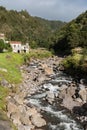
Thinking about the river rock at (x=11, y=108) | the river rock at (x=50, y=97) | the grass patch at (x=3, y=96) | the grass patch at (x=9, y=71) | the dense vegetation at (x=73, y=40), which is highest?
the dense vegetation at (x=73, y=40)

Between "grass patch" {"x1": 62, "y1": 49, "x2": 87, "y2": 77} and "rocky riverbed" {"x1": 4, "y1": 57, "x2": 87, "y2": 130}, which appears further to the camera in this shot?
"grass patch" {"x1": 62, "y1": 49, "x2": 87, "y2": 77}

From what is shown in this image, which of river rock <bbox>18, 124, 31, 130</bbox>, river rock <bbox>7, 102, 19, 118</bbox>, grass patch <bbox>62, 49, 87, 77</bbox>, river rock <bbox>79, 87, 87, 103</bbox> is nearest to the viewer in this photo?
river rock <bbox>18, 124, 31, 130</bbox>

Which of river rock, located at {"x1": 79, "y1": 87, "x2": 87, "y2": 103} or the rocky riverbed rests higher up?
river rock, located at {"x1": 79, "y1": 87, "x2": 87, "y2": 103}

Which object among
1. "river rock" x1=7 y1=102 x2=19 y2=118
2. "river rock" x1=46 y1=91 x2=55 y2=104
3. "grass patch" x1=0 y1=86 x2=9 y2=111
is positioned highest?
"grass patch" x1=0 y1=86 x2=9 y2=111

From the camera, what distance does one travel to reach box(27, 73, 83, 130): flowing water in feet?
129

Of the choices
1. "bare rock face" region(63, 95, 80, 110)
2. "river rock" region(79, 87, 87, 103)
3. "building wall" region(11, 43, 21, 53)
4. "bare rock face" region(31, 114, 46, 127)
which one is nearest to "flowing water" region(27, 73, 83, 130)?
"bare rock face" region(31, 114, 46, 127)

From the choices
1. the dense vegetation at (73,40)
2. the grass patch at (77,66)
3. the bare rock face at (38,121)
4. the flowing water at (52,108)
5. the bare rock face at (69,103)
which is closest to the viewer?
the bare rock face at (38,121)

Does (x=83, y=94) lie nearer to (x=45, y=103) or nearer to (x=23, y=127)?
(x=45, y=103)

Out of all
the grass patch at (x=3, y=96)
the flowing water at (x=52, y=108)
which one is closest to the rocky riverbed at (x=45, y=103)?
the flowing water at (x=52, y=108)

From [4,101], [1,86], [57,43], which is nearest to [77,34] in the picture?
[57,43]

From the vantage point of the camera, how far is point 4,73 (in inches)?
2450

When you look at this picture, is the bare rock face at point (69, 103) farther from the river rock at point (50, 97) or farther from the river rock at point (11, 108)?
the river rock at point (11, 108)

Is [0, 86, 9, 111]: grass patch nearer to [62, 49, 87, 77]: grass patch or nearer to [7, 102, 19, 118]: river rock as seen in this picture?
[7, 102, 19, 118]: river rock

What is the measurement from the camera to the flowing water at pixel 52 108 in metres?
39.4
